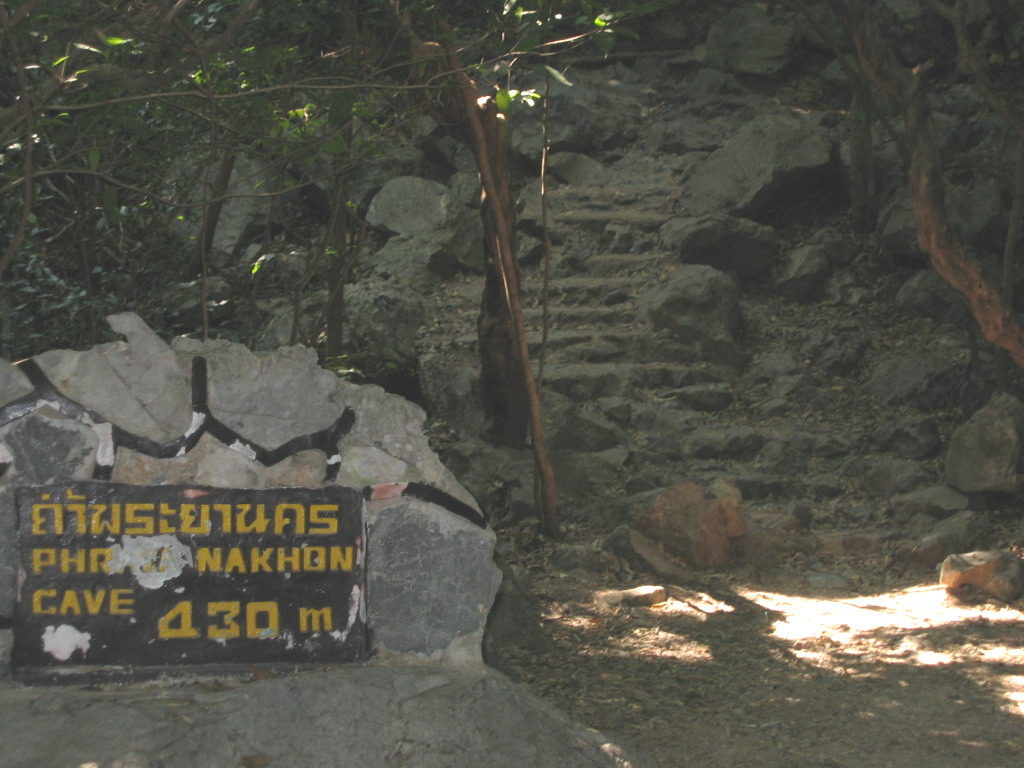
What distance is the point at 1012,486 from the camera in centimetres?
559

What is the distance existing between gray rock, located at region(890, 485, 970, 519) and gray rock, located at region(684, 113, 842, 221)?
4.07 metres

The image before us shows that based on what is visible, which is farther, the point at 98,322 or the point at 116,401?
the point at 98,322

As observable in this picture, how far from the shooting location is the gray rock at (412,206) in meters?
9.39

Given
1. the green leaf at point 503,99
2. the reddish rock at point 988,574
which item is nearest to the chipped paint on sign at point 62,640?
the green leaf at point 503,99

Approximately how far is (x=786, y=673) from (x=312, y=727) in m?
1.95

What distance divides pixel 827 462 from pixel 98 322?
14.6 ft

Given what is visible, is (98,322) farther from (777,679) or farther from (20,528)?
(777,679)

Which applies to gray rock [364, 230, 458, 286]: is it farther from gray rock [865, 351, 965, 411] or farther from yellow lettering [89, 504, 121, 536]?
yellow lettering [89, 504, 121, 536]

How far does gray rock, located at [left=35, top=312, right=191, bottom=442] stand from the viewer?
296 centimetres

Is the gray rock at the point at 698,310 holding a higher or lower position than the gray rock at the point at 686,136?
lower

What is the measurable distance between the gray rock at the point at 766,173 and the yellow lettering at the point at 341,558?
714 cm

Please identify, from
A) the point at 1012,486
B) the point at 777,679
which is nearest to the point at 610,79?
the point at 1012,486

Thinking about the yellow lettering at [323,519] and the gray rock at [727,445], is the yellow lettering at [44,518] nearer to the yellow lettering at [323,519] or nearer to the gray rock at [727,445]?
the yellow lettering at [323,519]

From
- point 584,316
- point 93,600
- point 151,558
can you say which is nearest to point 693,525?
point 151,558
